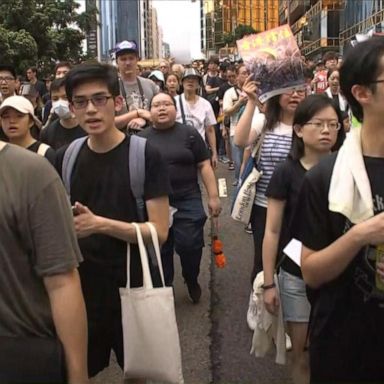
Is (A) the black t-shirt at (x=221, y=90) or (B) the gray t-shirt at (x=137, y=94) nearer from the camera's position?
(B) the gray t-shirt at (x=137, y=94)

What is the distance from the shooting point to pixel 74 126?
4.89 m

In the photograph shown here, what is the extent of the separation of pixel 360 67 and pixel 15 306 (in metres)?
1.27

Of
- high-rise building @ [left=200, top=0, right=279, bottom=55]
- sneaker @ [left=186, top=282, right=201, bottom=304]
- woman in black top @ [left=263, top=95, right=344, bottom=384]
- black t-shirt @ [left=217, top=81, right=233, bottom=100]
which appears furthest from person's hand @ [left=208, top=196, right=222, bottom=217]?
high-rise building @ [left=200, top=0, right=279, bottom=55]

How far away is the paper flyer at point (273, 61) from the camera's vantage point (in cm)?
385

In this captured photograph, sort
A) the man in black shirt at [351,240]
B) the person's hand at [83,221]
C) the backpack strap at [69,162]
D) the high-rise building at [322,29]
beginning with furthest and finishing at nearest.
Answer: the high-rise building at [322,29] < the backpack strap at [69,162] < the person's hand at [83,221] < the man in black shirt at [351,240]

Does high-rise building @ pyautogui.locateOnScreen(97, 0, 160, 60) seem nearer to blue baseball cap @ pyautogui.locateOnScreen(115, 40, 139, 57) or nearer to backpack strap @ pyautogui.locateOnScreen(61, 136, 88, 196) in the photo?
blue baseball cap @ pyautogui.locateOnScreen(115, 40, 139, 57)

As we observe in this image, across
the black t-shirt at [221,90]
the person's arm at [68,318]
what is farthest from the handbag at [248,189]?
the black t-shirt at [221,90]

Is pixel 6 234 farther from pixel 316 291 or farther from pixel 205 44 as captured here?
pixel 205 44

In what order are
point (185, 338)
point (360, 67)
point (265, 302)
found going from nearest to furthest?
1. point (360, 67)
2. point (265, 302)
3. point (185, 338)

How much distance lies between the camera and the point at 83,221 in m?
2.47

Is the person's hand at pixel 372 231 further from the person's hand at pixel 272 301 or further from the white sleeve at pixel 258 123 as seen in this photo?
the white sleeve at pixel 258 123

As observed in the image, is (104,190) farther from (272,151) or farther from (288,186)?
(272,151)

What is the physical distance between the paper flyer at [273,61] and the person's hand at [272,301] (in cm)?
131

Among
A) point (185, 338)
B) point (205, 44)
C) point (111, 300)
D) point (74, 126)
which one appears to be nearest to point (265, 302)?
point (111, 300)
